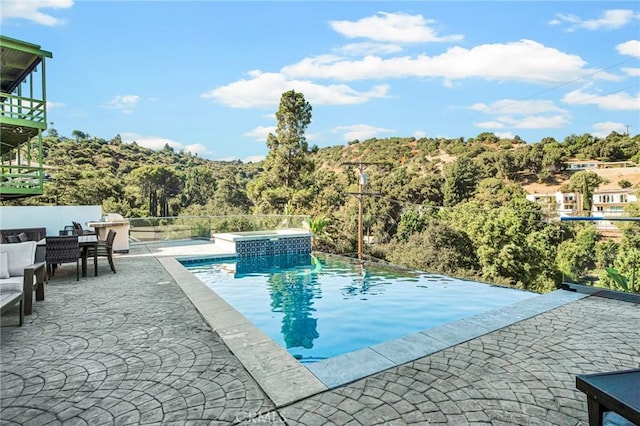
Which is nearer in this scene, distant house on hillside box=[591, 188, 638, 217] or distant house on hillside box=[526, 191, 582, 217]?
distant house on hillside box=[591, 188, 638, 217]

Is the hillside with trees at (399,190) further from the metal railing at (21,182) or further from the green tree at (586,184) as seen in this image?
the metal railing at (21,182)

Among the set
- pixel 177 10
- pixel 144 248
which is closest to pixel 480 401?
pixel 144 248

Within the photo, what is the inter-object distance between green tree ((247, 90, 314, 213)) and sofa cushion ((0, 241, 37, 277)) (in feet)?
68.5

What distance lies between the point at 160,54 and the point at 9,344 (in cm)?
2296

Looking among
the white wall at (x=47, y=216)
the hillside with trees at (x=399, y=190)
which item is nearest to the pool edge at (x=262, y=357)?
the white wall at (x=47, y=216)

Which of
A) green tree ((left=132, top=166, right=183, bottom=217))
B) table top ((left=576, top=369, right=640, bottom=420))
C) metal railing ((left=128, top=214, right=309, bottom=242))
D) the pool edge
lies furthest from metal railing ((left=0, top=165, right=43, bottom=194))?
green tree ((left=132, top=166, right=183, bottom=217))

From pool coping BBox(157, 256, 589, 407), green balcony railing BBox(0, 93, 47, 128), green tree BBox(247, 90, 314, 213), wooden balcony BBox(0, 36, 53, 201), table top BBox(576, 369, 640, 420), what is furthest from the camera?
green tree BBox(247, 90, 314, 213)

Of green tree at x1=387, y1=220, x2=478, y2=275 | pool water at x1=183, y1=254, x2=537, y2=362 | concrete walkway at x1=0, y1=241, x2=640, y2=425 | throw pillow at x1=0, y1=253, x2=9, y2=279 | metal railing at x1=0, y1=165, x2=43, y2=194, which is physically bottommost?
green tree at x1=387, y1=220, x2=478, y2=275

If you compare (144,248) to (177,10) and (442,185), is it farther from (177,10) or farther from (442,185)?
(442,185)

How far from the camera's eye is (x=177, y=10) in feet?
39.2

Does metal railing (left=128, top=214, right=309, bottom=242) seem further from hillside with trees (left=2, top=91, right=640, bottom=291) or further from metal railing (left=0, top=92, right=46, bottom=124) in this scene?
metal railing (left=0, top=92, right=46, bottom=124)

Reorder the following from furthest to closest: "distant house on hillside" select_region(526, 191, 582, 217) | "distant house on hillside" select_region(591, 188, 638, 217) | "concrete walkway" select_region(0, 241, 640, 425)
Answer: "distant house on hillside" select_region(526, 191, 582, 217) < "distant house on hillside" select_region(591, 188, 638, 217) < "concrete walkway" select_region(0, 241, 640, 425)

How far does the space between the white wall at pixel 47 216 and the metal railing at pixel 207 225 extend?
2488 millimetres

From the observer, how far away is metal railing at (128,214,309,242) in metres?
13.9
